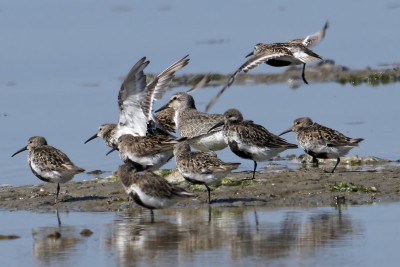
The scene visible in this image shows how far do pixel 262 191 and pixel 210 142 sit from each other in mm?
2451

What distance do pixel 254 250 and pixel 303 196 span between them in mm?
3007

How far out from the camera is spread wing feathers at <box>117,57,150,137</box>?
14062 mm

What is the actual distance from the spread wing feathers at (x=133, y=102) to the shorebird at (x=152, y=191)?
2.72 m

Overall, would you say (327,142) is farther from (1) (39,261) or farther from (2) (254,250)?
(1) (39,261)

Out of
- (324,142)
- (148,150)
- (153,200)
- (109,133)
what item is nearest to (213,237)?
(153,200)

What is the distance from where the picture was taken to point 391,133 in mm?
16703

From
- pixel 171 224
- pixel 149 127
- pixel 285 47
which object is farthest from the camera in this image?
pixel 285 47

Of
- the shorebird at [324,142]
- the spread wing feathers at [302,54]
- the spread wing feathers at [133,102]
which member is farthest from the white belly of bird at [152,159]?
the spread wing feathers at [302,54]

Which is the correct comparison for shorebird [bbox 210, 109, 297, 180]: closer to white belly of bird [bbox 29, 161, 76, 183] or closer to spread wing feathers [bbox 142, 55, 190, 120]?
spread wing feathers [bbox 142, 55, 190, 120]

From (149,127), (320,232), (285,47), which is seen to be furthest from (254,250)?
(285,47)

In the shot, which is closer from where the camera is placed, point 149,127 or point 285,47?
point 149,127

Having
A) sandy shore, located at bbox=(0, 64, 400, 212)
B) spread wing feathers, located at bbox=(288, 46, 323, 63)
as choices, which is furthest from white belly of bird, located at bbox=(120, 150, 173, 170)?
spread wing feathers, located at bbox=(288, 46, 323, 63)

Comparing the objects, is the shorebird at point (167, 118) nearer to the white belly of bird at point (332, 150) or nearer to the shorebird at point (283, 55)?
the shorebird at point (283, 55)

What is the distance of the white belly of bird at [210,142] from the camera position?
14895mm
